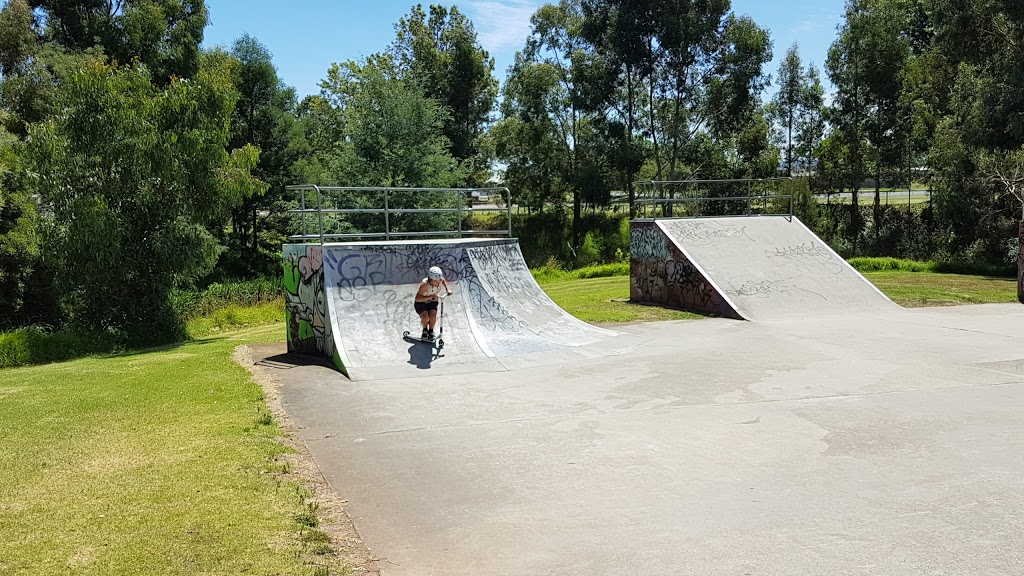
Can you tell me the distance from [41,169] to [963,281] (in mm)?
23871

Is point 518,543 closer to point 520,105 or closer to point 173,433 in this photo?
point 173,433

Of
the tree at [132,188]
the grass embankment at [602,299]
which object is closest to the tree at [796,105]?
Result: the grass embankment at [602,299]

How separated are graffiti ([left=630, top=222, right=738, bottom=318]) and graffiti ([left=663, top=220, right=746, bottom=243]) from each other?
0.49m

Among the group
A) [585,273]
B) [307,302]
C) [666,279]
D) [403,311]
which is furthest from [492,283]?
[585,273]

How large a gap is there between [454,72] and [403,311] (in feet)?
116

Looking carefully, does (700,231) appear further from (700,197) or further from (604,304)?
(700,197)

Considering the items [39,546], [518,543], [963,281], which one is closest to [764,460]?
[518,543]

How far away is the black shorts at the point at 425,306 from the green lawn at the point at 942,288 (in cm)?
1190

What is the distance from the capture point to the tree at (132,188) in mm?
17391

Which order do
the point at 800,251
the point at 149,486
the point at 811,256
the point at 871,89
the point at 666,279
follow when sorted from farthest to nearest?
the point at 871,89
the point at 800,251
the point at 811,256
the point at 666,279
the point at 149,486

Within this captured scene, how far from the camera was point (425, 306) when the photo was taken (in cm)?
1176

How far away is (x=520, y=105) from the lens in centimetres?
4256

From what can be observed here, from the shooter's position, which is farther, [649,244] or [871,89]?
[871,89]

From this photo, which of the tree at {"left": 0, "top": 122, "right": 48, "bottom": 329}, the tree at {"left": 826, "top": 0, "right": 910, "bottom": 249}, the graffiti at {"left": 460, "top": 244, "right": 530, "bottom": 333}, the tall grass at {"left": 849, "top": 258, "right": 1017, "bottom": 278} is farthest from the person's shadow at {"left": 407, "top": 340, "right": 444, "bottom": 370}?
the tree at {"left": 826, "top": 0, "right": 910, "bottom": 249}
